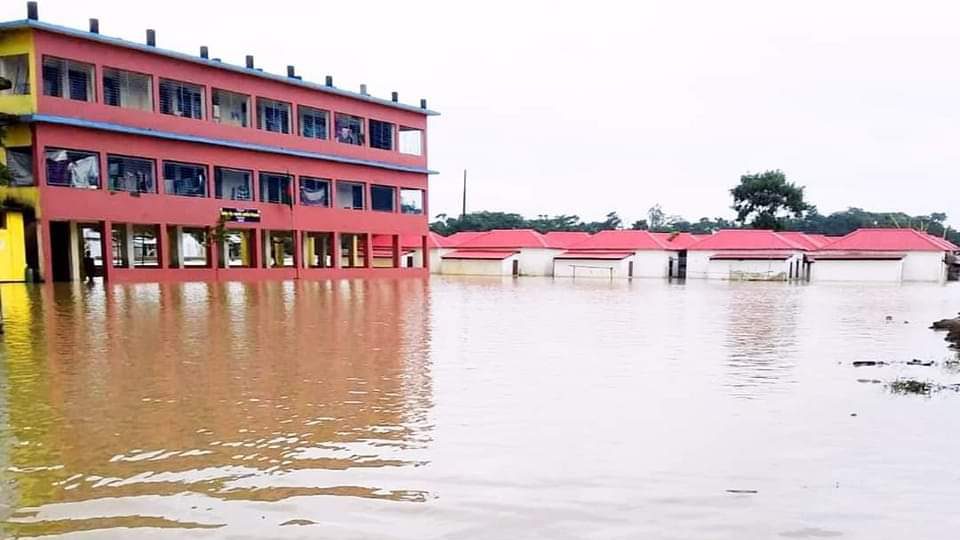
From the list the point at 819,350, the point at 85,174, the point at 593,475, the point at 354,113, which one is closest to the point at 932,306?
the point at 819,350

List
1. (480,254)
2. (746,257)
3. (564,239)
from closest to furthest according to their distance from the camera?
(746,257), (480,254), (564,239)

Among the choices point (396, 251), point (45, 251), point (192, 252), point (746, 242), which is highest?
point (45, 251)

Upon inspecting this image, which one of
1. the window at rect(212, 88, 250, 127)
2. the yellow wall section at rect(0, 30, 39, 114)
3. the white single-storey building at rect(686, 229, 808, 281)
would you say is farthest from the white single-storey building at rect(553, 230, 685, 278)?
the yellow wall section at rect(0, 30, 39, 114)

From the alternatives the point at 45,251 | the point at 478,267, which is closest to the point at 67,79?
the point at 45,251

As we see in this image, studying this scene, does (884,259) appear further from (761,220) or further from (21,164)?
(21,164)

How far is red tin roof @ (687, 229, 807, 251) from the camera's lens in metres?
47.0

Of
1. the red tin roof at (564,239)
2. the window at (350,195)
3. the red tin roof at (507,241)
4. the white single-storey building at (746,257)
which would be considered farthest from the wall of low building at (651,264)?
the window at (350,195)

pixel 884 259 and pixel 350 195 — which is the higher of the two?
pixel 350 195

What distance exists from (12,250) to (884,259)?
155 feet

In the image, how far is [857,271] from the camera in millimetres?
43969

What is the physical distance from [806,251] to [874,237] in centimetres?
437

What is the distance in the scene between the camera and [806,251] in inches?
1843

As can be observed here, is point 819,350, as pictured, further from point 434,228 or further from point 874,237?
point 434,228

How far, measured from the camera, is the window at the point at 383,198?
3734 cm
